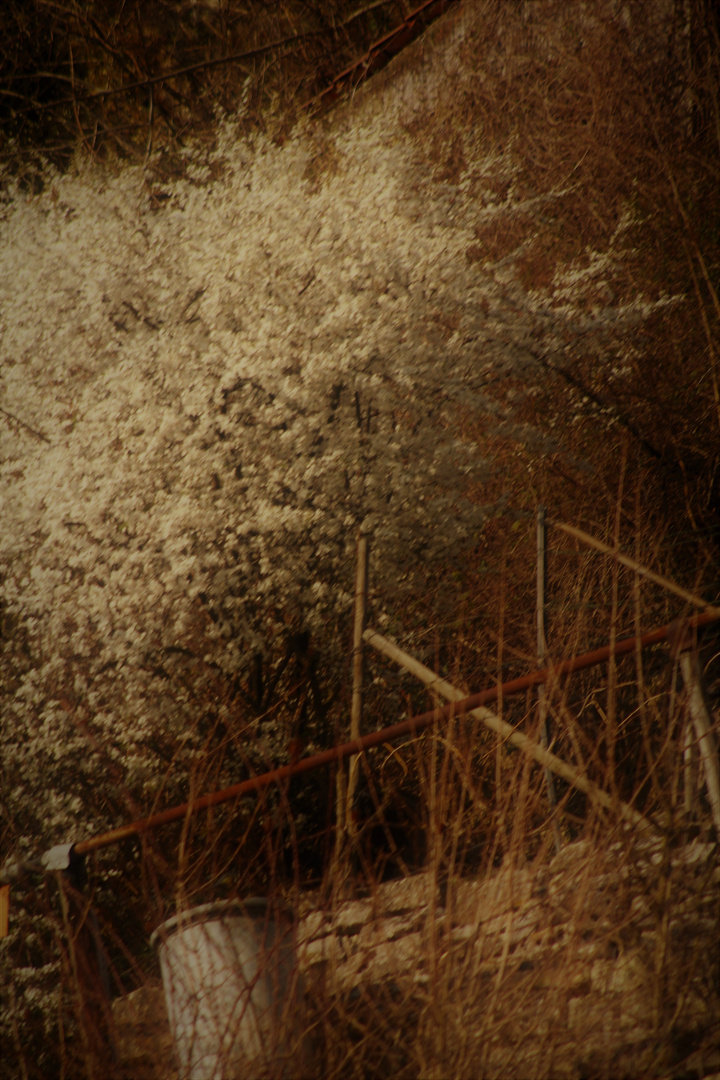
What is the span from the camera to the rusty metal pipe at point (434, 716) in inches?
87.2

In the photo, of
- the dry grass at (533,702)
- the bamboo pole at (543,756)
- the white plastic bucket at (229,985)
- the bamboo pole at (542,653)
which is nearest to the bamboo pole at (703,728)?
the dry grass at (533,702)

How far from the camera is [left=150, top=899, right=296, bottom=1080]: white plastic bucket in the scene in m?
2.20

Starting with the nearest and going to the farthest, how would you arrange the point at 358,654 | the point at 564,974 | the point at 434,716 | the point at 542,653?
1. the point at 564,974
2. the point at 434,716
3. the point at 542,653
4. the point at 358,654

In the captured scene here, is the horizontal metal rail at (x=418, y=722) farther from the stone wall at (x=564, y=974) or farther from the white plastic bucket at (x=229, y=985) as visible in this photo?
the stone wall at (x=564, y=974)

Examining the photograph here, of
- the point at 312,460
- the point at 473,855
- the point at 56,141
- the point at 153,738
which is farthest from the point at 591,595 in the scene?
the point at 56,141

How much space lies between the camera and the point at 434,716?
2281 mm

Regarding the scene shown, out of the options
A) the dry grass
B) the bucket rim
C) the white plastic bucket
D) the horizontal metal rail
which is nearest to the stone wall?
the dry grass

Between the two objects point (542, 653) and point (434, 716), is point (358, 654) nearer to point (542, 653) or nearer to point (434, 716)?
point (542, 653)

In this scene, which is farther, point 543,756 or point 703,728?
point 543,756

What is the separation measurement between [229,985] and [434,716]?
0.96 meters

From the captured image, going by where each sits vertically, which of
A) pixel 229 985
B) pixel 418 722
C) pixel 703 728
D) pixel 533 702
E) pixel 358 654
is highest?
pixel 418 722

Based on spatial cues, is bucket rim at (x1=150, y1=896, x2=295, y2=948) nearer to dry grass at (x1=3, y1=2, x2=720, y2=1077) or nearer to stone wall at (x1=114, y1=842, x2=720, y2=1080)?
dry grass at (x1=3, y1=2, x2=720, y2=1077)

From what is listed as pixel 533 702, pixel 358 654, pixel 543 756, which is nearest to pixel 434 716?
pixel 543 756

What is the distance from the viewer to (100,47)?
5797mm
